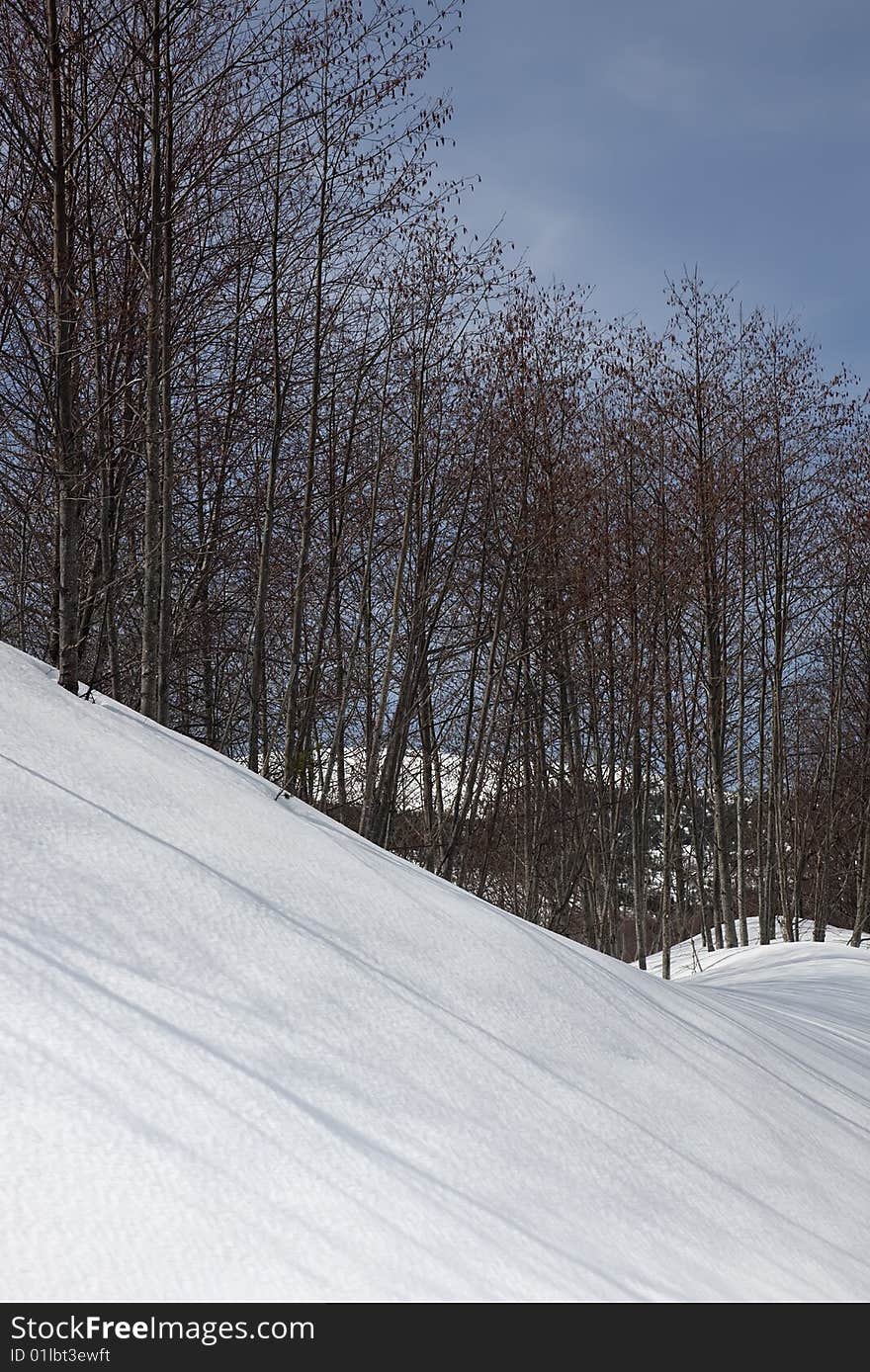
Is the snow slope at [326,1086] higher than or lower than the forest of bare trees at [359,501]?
lower

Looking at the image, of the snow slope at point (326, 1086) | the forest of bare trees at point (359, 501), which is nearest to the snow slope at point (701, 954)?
the forest of bare trees at point (359, 501)

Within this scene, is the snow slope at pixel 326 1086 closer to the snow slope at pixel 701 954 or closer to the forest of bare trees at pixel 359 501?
the forest of bare trees at pixel 359 501

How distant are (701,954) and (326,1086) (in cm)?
1004

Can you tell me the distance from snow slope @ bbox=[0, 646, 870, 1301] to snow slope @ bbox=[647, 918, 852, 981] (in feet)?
12.6

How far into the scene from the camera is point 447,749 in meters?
12.3

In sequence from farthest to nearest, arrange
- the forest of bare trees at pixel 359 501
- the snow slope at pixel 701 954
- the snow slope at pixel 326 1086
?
1. the snow slope at pixel 701 954
2. the forest of bare trees at pixel 359 501
3. the snow slope at pixel 326 1086

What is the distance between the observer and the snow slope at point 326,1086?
1648mm

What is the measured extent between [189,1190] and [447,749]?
34.9 ft

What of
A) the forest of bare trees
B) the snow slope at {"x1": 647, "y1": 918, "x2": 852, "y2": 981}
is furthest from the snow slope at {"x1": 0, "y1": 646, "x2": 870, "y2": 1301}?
the snow slope at {"x1": 647, "y1": 918, "x2": 852, "y2": 981}

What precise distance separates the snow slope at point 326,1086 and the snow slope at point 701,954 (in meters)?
3.84

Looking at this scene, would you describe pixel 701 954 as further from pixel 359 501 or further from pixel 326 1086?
pixel 326 1086

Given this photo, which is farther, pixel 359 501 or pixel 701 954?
pixel 701 954

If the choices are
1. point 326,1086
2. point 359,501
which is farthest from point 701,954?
point 326,1086

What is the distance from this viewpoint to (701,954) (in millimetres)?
11445
